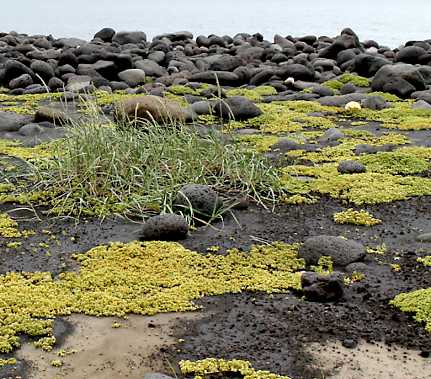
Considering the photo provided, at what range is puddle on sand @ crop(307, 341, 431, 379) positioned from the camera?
9.95ft

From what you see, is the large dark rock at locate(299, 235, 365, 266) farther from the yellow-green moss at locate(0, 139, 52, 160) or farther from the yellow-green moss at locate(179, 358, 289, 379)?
the yellow-green moss at locate(0, 139, 52, 160)

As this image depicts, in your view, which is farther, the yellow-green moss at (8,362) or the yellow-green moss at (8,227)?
the yellow-green moss at (8,227)

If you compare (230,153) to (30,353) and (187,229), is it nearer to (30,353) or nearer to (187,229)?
(187,229)

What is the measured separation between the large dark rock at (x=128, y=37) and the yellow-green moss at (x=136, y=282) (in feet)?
41.6

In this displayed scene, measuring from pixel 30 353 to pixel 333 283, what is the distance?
1.50m

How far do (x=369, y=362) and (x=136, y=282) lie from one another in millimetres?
1320

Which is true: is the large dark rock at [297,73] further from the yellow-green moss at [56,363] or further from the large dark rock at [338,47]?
the yellow-green moss at [56,363]

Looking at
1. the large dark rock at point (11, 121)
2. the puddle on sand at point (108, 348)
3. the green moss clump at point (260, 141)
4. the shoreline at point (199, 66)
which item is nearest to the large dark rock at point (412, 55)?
the shoreline at point (199, 66)

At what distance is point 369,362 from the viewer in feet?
10.3

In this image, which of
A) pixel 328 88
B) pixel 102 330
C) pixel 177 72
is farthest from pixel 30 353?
pixel 177 72

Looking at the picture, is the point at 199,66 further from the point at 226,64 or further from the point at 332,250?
the point at 332,250

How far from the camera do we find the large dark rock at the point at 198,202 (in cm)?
491

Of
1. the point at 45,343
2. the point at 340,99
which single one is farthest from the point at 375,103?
Result: the point at 45,343

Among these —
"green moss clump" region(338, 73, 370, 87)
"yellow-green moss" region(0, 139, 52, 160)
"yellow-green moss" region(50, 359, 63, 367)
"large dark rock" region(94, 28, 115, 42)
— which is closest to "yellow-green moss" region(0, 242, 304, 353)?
"yellow-green moss" region(50, 359, 63, 367)
